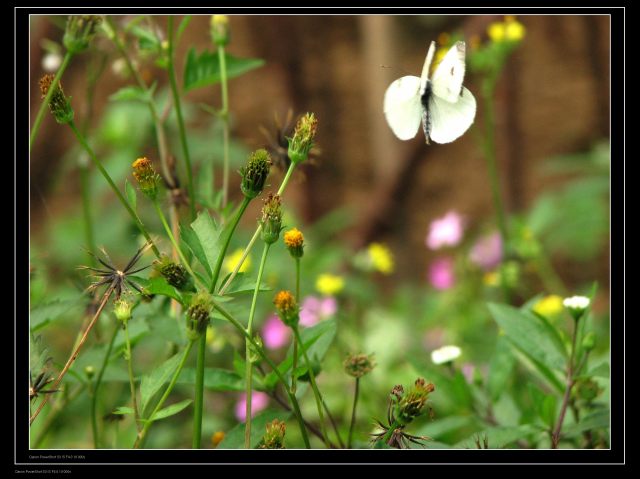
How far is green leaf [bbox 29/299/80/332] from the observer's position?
80cm

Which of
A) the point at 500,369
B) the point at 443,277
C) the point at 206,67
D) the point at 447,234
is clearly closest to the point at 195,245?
the point at 206,67

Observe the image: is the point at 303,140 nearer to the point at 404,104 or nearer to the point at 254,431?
the point at 404,104

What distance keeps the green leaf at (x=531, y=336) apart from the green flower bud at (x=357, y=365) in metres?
0.18

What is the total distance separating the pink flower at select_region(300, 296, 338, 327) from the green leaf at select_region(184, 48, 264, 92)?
65cm

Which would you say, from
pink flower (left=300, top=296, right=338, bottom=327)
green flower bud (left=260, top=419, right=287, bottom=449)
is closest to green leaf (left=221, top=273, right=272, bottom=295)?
green flower bud (left=260, top=419, right=287, bottom=449)

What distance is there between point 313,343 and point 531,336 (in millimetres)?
265

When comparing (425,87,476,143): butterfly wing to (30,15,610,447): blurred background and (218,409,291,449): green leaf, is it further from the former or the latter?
(30,15,610,447): blurred background

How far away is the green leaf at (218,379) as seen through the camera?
77cm

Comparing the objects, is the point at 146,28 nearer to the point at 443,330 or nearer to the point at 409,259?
the point at 443,330

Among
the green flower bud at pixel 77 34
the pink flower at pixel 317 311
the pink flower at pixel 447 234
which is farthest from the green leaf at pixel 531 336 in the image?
the pink flower at pixel 447 234

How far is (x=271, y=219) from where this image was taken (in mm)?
670

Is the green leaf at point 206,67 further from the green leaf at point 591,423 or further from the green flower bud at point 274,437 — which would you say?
the green leaf at point 591,423
